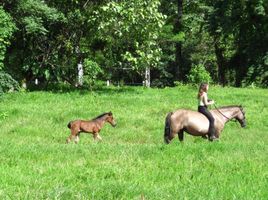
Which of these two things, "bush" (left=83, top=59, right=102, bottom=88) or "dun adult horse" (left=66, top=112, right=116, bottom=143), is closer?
"dun adult horse" (left=66, top=112, right=116, bottom=143)

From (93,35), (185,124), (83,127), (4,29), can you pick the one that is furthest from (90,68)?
(185,124)

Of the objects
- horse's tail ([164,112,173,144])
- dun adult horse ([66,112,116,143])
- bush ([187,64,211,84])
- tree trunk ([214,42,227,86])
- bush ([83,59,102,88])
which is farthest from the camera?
tree trunk ([214,42,227,86])

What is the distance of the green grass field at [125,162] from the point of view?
27.1ft

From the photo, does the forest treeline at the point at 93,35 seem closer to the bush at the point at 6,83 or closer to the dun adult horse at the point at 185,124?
the bush at the point at 6,83

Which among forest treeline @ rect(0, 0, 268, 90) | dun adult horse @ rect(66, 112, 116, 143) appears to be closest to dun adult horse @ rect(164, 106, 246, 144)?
→ dun adult horse @ rect(66, 112, 116, 143)

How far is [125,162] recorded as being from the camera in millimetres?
11352

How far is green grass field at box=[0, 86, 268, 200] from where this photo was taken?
8.27 meters

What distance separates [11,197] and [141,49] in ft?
79.4

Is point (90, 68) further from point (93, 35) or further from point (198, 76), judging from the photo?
point (198, 76)

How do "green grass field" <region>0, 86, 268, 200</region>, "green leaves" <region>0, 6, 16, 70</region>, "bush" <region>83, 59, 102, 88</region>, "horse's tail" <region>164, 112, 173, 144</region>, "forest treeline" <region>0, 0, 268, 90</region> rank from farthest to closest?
"bush" <region>83, 59, 102, 88</region>
"forest treeline" <region>0, 0, 268, 90</region>
"green leaves" <region>0, 6, 16, 70</region>
"horse's tail" <region>164, 112, 173, 144</region>
"green grass field" <region>0, 86, 268, 200</region>

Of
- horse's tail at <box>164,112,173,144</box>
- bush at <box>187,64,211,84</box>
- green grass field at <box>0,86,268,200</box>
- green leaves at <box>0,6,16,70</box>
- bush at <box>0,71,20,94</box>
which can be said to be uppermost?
green leaves at <box>0,6,16,70</box>

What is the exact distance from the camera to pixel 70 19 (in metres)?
32.2

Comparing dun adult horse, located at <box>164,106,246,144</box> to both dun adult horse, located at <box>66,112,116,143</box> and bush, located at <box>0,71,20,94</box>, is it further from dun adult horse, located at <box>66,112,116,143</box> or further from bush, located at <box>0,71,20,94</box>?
bush, located at <box>0,71,20,94</box>

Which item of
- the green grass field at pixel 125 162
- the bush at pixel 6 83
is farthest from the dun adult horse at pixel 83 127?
the bush at pixel 6 83
